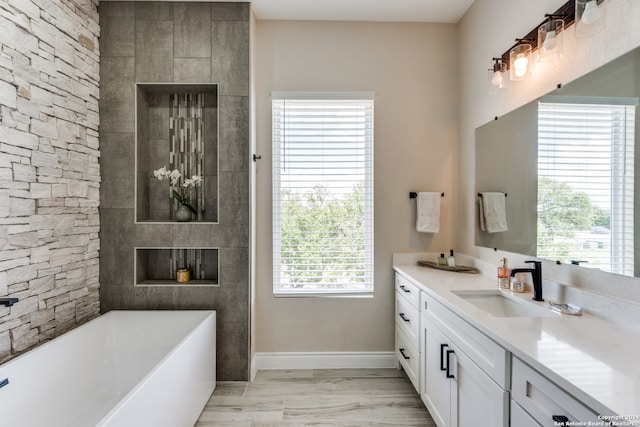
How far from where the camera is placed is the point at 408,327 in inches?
93.0

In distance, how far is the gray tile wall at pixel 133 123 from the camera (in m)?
2.44

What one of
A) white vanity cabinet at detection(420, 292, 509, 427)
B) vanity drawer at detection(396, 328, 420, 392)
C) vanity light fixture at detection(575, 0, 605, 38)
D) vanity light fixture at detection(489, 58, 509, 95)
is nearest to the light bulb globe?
vanity light fixture at detection(489, 58, 509, 95)

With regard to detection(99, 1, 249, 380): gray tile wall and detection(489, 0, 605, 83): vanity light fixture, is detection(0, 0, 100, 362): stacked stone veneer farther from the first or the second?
detection(489, 0, 605, 83): vanity light fixture

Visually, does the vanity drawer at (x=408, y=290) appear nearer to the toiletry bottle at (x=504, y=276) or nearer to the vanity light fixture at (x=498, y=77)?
the toiletry bottle at (x=504, y=276)

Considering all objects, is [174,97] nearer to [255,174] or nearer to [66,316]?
[255,174]

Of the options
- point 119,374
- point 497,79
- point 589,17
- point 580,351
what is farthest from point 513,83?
point 119,374

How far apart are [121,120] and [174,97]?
440 millimetres

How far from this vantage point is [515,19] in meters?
2.00

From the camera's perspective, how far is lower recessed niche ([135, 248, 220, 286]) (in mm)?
2641

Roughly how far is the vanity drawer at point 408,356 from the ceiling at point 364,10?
252cm

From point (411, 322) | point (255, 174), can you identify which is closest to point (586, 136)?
point (411, 322)

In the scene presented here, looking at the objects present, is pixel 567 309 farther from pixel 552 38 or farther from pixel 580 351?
pixel 552 38

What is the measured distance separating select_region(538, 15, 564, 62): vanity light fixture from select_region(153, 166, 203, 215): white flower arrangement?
2.27m

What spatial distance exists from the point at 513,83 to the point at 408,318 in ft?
5.54
